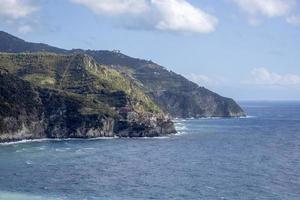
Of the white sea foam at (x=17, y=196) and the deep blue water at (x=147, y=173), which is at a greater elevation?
the deep blue water at (x=147, y=173)

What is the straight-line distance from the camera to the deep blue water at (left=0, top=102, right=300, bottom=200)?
11669cm

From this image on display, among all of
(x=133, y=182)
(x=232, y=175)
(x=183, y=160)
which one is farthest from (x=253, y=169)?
Result: (x=133, y=182)

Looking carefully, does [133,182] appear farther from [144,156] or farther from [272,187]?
[144,156]

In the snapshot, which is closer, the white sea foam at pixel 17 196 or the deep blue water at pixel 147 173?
the white sea foam at pixel 17 196

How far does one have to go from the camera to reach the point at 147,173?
14350cm

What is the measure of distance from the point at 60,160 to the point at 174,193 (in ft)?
177

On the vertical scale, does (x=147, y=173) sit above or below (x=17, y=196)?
above

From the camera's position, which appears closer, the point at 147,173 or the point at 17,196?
the point at 17,196

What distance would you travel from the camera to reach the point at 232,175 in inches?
5482

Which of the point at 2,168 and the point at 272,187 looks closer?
the point at 272,187

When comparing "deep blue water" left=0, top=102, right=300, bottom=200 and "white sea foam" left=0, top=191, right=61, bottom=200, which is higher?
"deep blue water" left=0, top=102, right=300, bottom=200

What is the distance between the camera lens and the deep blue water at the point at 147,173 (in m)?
117

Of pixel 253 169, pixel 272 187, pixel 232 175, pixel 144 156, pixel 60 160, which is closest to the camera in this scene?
pixel 272 187

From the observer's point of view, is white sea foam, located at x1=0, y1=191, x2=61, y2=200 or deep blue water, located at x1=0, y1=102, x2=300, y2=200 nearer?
white sea foam, located at x1=0, y1=191, x2=61, y2=200
